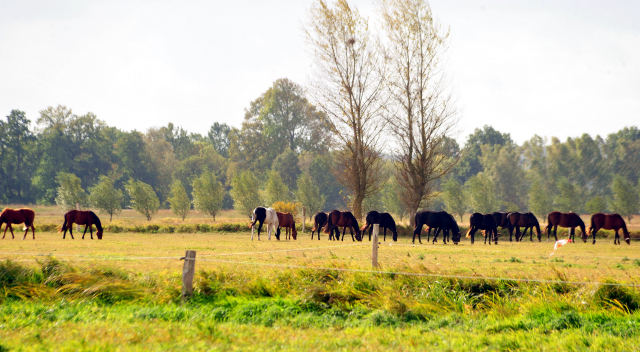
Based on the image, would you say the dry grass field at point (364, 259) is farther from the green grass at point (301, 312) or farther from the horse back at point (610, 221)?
the horse back at point (610, 221)

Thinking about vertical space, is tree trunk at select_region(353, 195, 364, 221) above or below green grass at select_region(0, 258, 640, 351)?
above

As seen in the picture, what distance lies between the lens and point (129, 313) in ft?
23.9

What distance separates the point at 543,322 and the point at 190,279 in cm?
598

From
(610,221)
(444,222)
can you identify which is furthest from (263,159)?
(610,221)

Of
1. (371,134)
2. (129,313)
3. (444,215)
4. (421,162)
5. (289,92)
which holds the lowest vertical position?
(129,313)

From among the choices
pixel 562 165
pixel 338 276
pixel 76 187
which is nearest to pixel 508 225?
pixel 338 276

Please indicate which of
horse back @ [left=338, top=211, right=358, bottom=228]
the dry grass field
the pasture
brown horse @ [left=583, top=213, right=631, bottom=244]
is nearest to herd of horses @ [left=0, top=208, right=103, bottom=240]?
the dry grass field

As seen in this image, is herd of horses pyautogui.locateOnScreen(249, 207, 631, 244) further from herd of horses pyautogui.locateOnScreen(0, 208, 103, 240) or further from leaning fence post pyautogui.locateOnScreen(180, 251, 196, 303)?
leaning fence post pyautogui.locateOnScreen(180, 251, 196, 303)

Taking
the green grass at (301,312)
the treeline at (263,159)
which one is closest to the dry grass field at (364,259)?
Answer: the green grass at (301,312)

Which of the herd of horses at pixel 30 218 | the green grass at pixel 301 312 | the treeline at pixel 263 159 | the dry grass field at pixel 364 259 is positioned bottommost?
the green grass at pixel 301 312

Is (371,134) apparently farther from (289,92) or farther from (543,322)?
(289,92)

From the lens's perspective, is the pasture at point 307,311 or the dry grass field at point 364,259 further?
the dry grass field at point 364,259

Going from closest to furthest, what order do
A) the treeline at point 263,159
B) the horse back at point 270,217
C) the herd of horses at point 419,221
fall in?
the herd of horses at point 419,221 → the horse back at point 270,217 → the treeline at point 263,159

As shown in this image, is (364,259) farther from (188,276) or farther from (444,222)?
(444,222)
